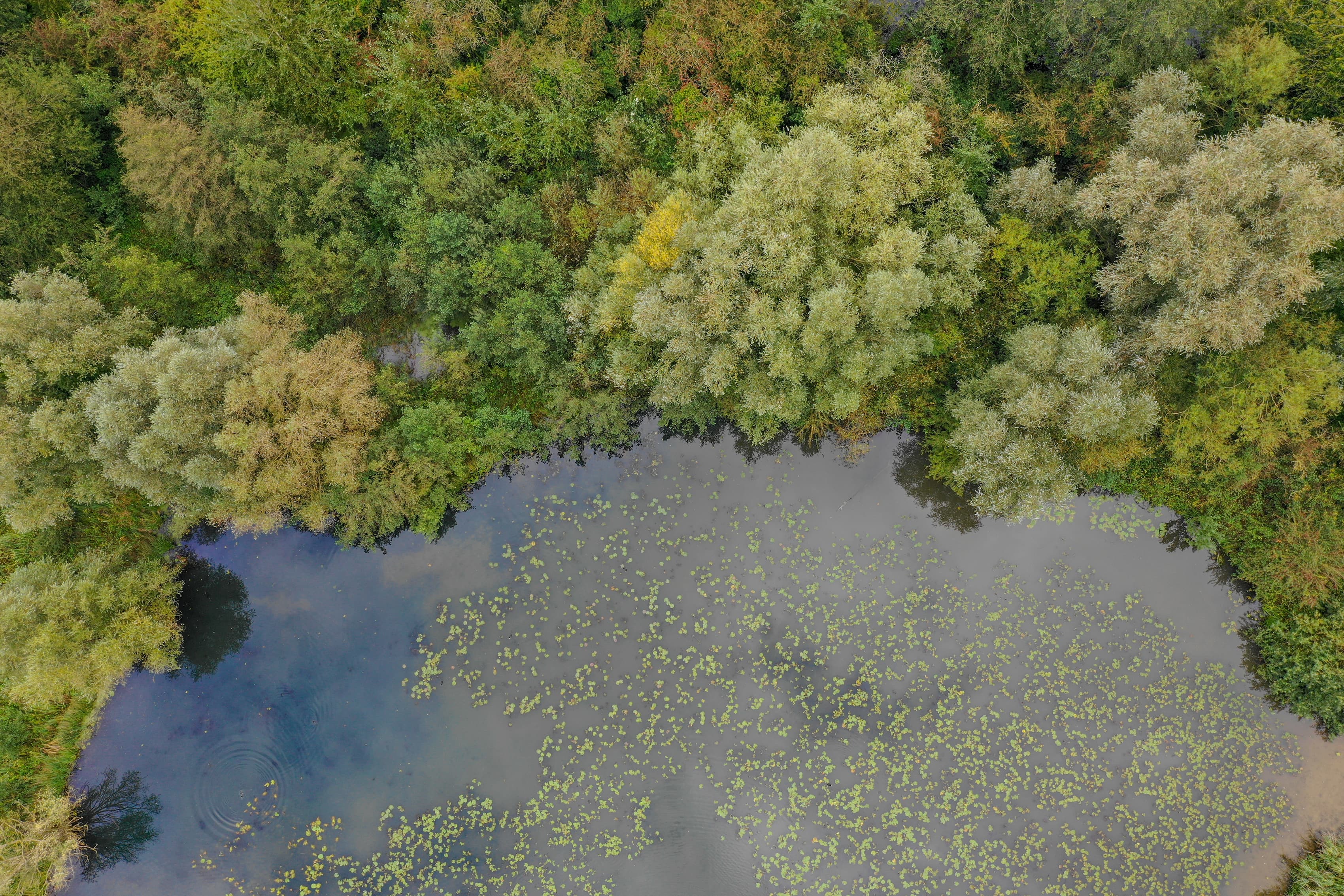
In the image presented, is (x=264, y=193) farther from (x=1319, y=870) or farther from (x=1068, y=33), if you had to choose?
(x=1319, y=870)

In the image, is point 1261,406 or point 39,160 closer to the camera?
point 1261,406

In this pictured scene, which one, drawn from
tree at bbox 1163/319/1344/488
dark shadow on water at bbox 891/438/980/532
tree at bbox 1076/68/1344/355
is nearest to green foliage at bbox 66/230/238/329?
dark shadow on water at bbox 891/438/980/532

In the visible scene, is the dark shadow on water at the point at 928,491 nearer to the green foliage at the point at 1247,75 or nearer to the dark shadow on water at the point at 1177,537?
the dark shadow on water at the point at 1177,537

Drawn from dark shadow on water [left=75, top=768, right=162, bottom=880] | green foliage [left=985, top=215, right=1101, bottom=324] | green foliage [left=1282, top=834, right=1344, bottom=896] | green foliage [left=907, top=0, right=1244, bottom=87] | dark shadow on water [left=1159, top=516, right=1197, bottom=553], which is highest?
green foliage [left=907, top=0, right=1244, bottom=87]

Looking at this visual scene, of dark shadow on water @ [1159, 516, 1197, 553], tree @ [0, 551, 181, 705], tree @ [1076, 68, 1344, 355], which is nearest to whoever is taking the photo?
tree @ [1076, 68, 1344, 355]

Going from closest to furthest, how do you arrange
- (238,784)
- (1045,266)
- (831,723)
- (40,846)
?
(1045,266) → (40,846) → (831,723) → (238,784)

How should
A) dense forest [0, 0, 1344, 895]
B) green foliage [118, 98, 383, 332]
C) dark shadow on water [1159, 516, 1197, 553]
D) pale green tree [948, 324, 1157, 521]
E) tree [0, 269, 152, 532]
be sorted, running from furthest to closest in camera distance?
1. dark shadow on water [1159, 516, 1197, 553]
2. green foliage [118, 98, 383, 332]
3. tree [0, 269, 152, 532]
4. dense forest [0, 0, 1344, 895]
5. pale green tree [948, 324, 1157, 521]

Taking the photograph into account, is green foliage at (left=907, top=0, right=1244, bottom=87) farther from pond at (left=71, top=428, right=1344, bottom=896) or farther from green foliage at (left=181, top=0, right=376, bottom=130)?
green foliage at (left=181, top=0, right=376, bottom=130)

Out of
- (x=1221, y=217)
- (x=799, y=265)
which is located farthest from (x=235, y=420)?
(x=1221, y=217)
